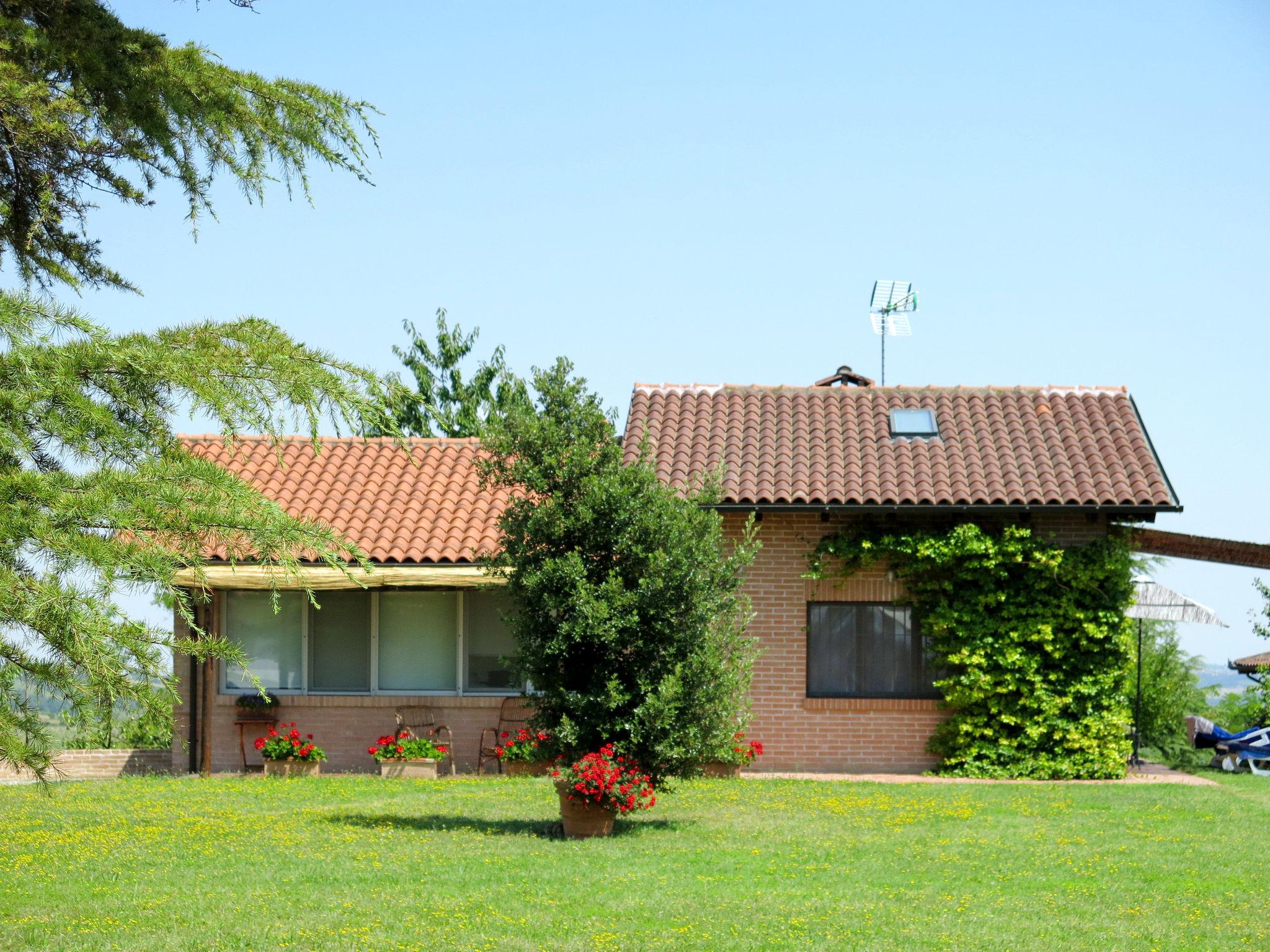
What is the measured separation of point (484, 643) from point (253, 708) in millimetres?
3195

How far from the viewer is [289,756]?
55.6 ft

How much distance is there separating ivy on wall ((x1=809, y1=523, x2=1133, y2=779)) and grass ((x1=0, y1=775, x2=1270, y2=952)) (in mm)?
1580

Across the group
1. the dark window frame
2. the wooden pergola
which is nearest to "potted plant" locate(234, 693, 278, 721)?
the dark window frame

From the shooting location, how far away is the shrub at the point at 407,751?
16.8 meters

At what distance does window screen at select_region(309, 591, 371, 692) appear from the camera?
1792 centimetres

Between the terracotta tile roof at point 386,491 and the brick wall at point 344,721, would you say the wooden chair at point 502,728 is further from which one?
the terracotta tile roof at point 386,491

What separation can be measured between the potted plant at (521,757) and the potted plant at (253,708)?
312cm

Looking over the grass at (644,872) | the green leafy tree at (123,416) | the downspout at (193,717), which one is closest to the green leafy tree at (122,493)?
the green leafy tree at (123,416)

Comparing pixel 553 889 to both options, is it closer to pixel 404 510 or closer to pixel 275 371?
pixel 275 371

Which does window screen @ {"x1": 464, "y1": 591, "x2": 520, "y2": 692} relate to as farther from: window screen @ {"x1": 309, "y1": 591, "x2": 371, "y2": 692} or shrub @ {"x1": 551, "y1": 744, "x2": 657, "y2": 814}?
shrub @ {"x1": 551, "y1": 744, "x2": 657, "y2": 814}

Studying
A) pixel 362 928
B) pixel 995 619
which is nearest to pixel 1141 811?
pixel 995 619

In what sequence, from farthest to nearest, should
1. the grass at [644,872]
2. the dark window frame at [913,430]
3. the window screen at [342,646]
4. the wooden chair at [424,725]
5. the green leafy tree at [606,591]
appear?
1. the dark window frame at [913,430]
2. the window screen at [342,646]
3. the wooden chair at [424,725]
4. the green leafy tree at [606,591]
5. the grass at [644,872]

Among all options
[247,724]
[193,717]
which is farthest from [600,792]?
[193,717]

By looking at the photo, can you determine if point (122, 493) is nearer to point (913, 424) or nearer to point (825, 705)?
point (825, 705)
